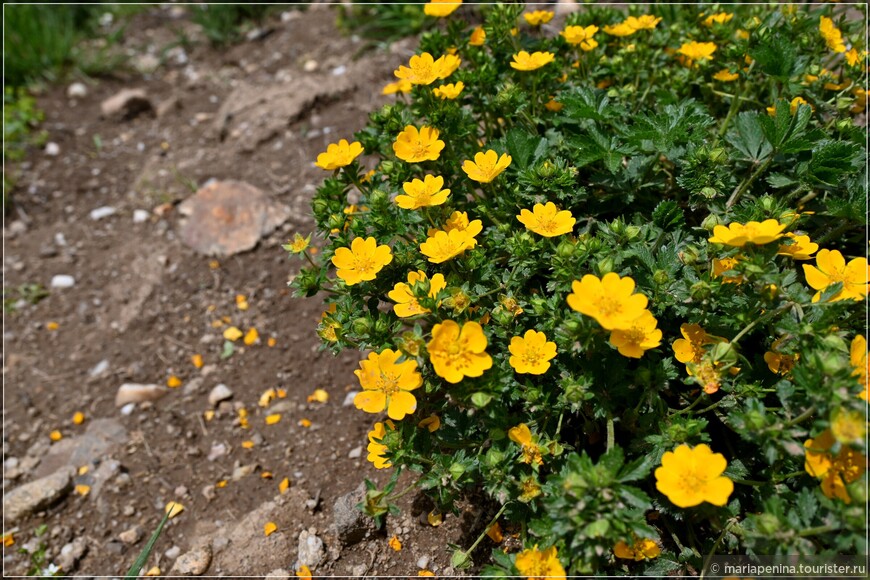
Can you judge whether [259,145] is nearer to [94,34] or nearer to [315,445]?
[315,445]

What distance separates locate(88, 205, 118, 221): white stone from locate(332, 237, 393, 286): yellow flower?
2.94m

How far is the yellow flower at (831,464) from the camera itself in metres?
1.59

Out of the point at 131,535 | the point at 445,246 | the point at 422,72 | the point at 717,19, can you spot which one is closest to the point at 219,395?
the point at 131,535

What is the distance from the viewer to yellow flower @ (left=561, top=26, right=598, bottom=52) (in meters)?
2.54

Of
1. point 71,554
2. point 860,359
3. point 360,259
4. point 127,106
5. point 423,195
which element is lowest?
point 71,554

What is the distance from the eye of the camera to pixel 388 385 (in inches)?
74.5

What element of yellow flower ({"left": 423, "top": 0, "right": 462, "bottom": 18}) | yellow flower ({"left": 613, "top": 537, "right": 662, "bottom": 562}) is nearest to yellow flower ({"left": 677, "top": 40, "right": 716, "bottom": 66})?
yellow flower ({"left": 423, "top": 0, "right": 462, "bottom": 18})

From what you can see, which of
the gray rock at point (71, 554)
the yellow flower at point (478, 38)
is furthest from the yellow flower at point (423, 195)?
the gray rock at point (71, 554)

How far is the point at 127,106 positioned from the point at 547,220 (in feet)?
14.1

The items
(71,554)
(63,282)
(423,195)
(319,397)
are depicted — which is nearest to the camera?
(423,195)

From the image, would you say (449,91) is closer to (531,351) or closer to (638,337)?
(531,351)

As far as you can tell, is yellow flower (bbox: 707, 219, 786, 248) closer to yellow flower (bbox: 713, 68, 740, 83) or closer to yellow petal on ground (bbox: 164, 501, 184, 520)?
yellow flower (bbox: 713, 68, 740, 83)

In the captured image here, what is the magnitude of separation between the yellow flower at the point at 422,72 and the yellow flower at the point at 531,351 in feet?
3.41

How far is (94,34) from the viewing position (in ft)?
20.0
